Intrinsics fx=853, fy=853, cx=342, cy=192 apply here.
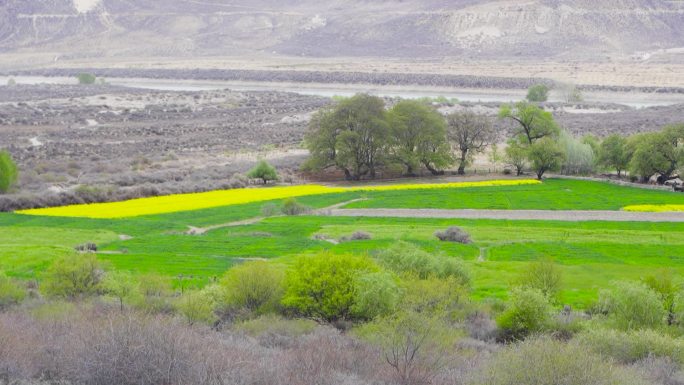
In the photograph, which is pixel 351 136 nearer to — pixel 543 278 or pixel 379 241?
pixel 379 241

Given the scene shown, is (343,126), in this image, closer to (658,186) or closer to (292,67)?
(658,186)

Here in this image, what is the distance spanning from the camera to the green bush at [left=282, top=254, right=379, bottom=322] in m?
26.5

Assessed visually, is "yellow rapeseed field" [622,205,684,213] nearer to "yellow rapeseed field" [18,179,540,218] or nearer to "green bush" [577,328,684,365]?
"yellow rapeseed field" [18,179,540,218]

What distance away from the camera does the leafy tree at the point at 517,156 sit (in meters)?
63.7

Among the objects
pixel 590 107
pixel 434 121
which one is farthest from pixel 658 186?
pixel 590 107

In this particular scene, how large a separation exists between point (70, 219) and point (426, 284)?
27211mm

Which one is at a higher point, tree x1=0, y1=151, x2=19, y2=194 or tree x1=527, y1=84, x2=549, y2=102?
tree x1=527, y1=84, x2=549, y2=102

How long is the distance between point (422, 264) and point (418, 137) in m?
35.4

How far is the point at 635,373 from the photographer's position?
18.8 m

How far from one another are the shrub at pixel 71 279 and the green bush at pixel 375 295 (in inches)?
363

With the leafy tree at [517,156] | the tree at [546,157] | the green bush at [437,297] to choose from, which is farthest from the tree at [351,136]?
the green bush at [437,297]

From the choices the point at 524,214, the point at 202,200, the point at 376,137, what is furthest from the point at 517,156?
the point at 202,200

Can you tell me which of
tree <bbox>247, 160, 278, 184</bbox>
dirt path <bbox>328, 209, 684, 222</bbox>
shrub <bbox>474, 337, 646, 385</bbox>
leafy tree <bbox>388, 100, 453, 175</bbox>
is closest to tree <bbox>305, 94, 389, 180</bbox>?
leafy tree <bbox>388, 100, 453, 175</bbox>

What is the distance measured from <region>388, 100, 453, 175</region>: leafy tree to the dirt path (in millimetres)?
14256
